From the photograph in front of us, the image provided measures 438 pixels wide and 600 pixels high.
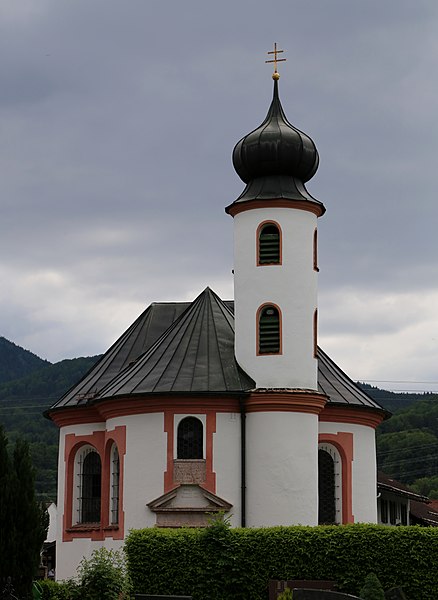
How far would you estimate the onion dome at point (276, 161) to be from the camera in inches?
1542

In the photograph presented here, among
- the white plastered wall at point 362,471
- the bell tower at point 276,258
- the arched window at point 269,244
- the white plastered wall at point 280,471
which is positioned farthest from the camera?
the white plastered wall at point 362,471

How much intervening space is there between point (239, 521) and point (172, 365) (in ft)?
17.3

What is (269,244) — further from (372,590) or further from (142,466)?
(372,590)

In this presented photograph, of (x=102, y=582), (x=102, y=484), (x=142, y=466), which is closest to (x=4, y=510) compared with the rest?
(x=102, y=582)

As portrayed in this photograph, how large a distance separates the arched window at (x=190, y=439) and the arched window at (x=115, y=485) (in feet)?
9.46

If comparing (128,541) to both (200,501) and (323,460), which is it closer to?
(200,501)

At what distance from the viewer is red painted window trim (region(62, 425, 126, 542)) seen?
38250 mm

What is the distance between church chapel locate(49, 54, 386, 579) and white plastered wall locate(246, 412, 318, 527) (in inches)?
1.6

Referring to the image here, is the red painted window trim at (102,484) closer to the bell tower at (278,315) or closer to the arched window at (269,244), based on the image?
the bell tower at (278,315)

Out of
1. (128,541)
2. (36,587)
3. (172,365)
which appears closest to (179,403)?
(172,365)

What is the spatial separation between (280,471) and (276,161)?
9.34 m

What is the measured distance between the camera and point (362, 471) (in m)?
40.9

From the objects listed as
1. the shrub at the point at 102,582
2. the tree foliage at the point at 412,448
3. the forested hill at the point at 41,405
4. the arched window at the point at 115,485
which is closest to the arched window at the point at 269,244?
the arched window at the point at 115,485

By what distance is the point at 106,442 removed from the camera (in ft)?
130
